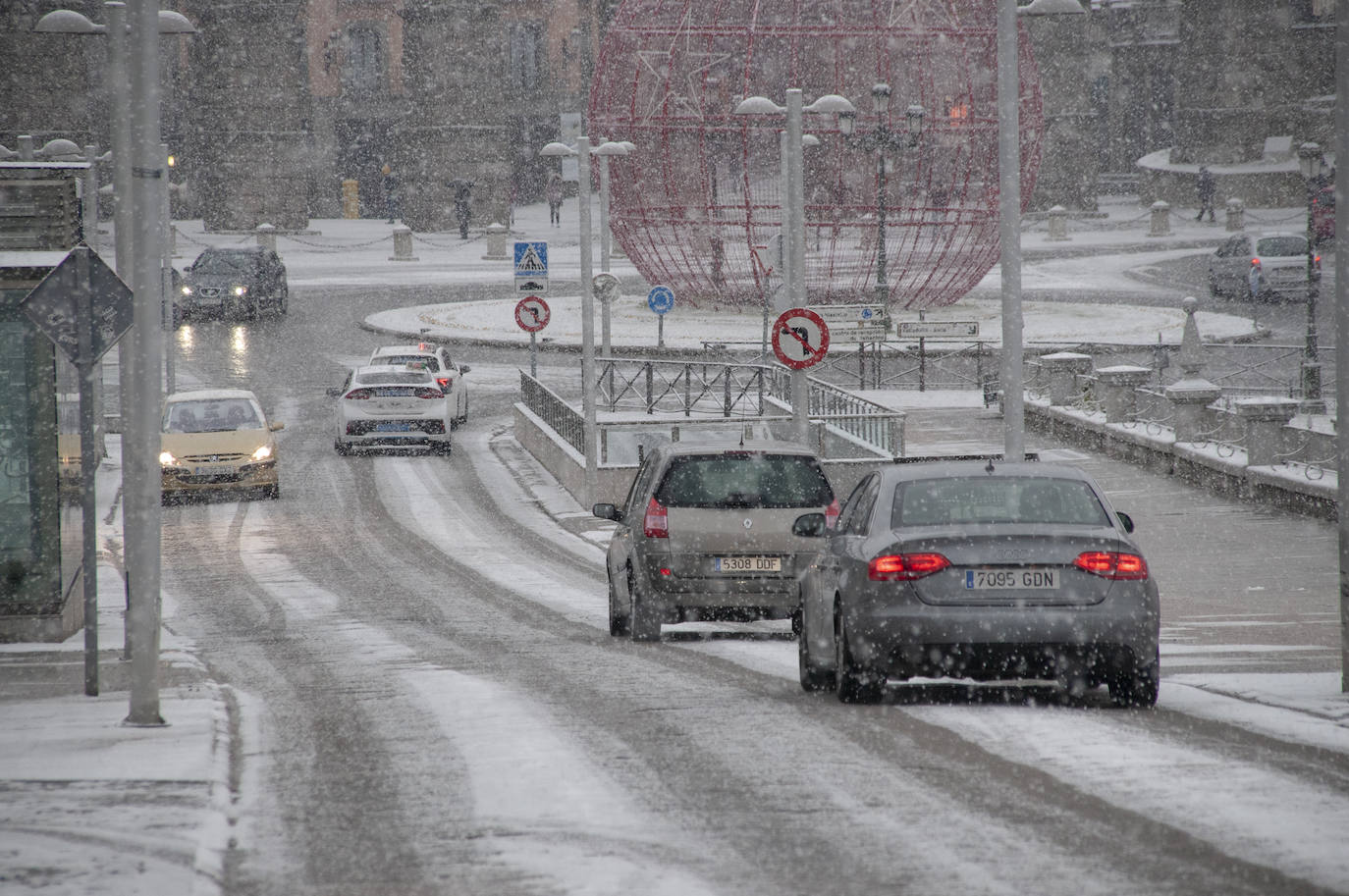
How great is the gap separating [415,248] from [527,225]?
7.63m

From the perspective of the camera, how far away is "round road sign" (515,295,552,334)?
101 ft

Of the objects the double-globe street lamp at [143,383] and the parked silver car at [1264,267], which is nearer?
the double-globe street lamp at [143,383]

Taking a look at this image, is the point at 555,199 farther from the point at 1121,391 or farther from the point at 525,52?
the point at 1121,391

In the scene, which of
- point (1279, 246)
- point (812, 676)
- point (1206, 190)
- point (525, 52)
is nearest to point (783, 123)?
point (1279, 246)

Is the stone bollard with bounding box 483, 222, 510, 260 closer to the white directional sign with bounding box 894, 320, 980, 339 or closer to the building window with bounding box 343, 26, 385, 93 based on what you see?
the building window with bounding box 343, 26, 385, 93

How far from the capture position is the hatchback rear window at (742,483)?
14789mm

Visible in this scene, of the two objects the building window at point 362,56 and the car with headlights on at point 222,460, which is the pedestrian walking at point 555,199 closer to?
the building window at point 362,56

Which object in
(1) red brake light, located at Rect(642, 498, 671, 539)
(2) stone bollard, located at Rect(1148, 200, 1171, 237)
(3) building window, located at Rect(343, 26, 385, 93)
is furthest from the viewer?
(3) building window, located at Rect(343, 26, 385, 93)

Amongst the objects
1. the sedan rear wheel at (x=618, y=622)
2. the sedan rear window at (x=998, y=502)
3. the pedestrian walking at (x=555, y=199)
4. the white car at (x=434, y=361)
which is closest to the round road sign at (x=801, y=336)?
the sedan rear wheel at (x=618, y=622)

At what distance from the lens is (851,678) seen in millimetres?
10281

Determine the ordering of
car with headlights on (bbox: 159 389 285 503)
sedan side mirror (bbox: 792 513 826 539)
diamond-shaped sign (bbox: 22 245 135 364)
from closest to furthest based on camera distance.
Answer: diamond-shaped sign (bbox: 22 245 135 364)
sedan side mirror (bbox: 792 513 826 539)
car with headlights on (bbox: 159 389 285 503)

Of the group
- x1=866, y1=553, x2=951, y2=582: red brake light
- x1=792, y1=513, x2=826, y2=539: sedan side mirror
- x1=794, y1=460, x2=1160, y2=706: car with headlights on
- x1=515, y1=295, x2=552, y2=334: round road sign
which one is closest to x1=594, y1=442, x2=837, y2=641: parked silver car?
x1=792, y1=513, x2=826, y2=539: sedan side mirror

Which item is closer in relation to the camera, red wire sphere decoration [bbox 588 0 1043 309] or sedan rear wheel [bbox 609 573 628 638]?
sedan rear wheel [bbox 609 573 628 638]

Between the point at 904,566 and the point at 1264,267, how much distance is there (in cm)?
4186
